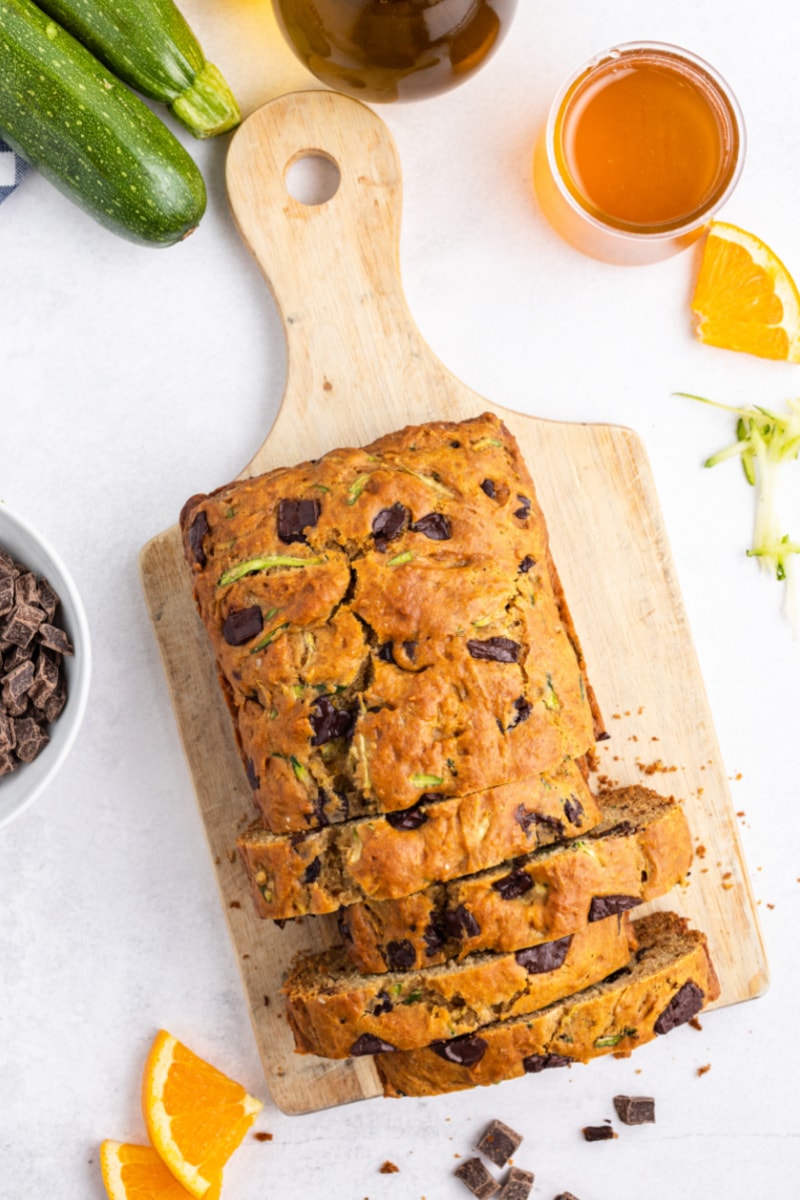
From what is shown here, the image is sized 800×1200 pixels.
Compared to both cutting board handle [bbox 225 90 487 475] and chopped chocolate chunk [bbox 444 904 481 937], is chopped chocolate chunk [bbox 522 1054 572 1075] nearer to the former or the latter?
chopped chocolate chunk [bbox 444 904 481 937]

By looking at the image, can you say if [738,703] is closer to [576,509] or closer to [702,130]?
[576,509]

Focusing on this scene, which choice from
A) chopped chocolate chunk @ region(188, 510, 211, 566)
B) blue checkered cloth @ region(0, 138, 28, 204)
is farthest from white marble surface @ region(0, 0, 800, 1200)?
chopped chocolate chunk @ region(188, 510, 211, 566)

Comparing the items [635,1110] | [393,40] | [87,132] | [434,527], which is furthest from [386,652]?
[635,1110]

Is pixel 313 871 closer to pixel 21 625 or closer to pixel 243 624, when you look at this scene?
pixel 243 624

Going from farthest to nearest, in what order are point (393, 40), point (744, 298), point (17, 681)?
point (744, 298), point (17, 681), point (393, 40)

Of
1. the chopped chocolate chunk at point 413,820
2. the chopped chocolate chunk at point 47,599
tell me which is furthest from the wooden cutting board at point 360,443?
the chopped chocolate chunk at point 413,820
